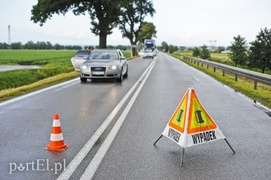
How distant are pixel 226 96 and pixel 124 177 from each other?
887 cm

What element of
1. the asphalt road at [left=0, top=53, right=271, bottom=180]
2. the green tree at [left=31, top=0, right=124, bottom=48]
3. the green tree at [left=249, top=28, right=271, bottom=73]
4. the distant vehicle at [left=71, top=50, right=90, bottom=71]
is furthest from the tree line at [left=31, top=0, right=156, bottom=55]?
the green tree at [left=249, top=28, right=271, bottom=73]

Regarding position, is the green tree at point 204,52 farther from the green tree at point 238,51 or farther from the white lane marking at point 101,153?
the white lane marking at point 101,153

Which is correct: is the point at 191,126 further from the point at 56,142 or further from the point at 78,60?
the point at 78,60

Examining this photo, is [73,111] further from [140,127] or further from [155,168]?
[155,168]

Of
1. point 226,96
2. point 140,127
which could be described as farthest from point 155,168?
point 226,96

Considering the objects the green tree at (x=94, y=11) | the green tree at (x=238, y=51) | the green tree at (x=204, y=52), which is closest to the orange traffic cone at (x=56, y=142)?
the green tree at (x=94, y=11)

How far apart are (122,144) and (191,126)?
4.13 feet

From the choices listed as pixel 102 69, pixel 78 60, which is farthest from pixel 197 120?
pixel 78 60

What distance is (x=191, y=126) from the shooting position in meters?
5.15

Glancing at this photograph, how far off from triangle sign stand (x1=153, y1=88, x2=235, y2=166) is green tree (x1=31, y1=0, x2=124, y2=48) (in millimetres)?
31089

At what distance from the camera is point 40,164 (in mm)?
4602

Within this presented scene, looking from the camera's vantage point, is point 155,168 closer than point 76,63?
Yes

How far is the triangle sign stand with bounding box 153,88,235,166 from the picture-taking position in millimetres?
5141

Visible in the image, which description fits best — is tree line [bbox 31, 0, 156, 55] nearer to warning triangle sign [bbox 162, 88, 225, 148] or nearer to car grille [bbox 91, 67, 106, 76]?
car grille [bbox 91, 67, 106, 76]
